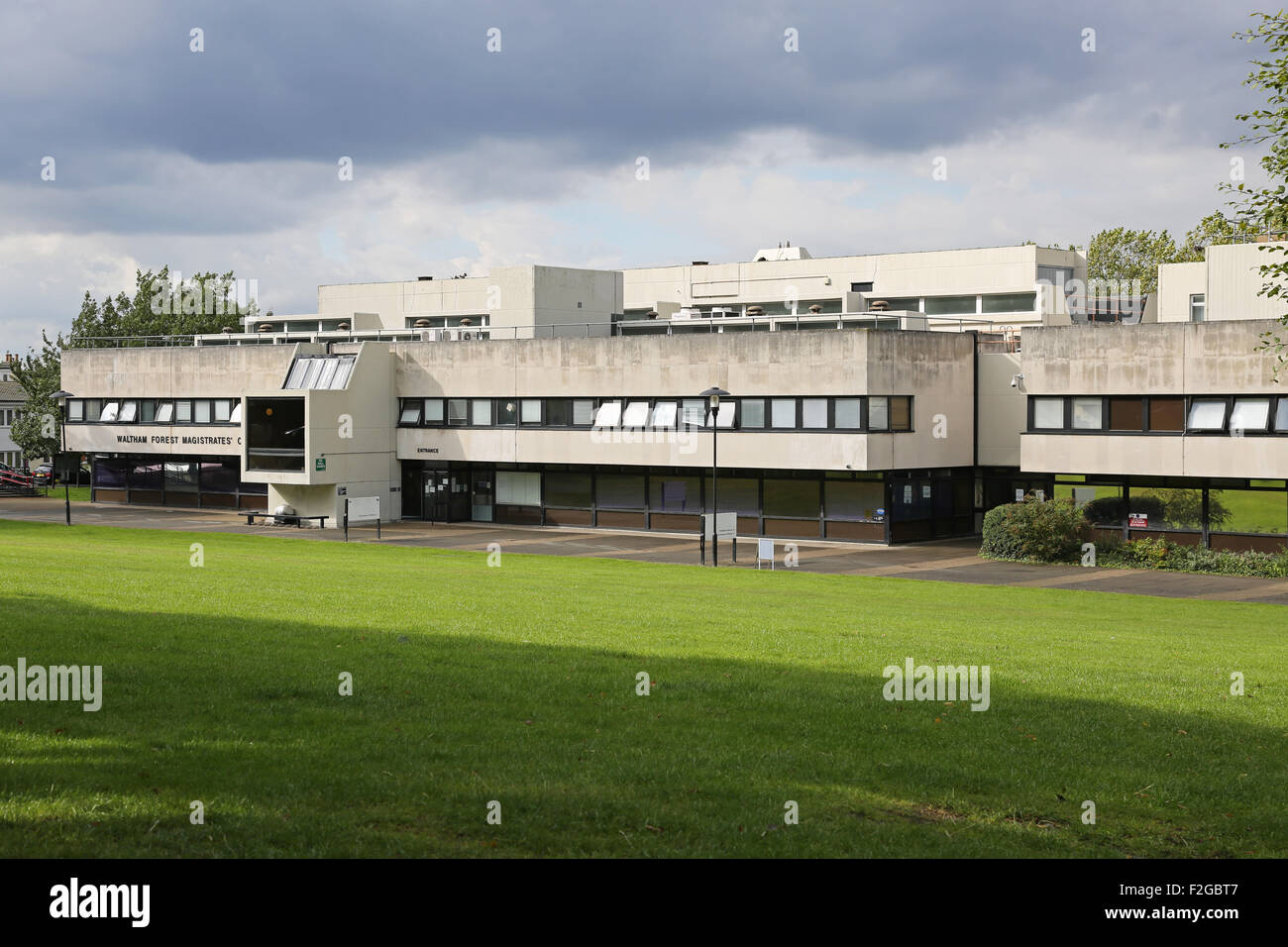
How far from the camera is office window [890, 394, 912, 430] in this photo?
43.9 metres

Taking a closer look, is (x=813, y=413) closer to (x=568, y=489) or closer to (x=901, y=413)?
(x=901, y=413)

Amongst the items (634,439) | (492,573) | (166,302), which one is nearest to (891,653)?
(492,573)

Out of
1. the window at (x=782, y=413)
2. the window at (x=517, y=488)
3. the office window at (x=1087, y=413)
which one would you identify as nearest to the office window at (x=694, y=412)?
the window at (x=782, y=413)

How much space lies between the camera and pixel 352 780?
29.9 ft

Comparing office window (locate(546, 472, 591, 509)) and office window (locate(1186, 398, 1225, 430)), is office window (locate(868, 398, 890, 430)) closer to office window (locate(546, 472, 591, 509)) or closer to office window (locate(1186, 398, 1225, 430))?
office window (locate(1186, 398, 1225, 430))

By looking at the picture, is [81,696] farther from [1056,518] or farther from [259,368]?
[259,368]

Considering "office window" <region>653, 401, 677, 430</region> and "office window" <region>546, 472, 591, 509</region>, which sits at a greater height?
"office window" <region>653, 401, 677, 430</region>

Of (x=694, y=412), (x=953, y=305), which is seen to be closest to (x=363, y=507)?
(x=694, y=412)

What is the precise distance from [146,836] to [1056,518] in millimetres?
35676

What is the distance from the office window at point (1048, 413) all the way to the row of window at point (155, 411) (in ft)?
115

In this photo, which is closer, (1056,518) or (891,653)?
(891,653)

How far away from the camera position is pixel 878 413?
4366cm

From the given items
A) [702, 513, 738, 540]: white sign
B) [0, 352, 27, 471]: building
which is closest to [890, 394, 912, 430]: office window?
[702, 513, 738, 540]: white sign

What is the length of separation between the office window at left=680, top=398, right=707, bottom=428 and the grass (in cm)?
2653
